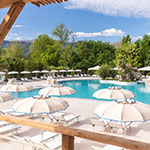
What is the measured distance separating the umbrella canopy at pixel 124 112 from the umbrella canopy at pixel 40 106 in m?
1.40

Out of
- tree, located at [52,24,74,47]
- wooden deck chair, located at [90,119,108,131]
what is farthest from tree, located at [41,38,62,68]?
wooden deck chair, located at [90,119,108,131]

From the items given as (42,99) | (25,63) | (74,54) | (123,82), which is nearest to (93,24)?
(74,54)

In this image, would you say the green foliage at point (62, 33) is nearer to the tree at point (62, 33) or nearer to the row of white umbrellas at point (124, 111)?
the tree at point (62, 33)

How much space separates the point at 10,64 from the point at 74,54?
14360 millimetres

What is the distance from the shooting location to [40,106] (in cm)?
A: 604

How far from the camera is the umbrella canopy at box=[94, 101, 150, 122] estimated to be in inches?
197

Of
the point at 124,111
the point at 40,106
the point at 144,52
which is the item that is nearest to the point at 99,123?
the point at 124,111

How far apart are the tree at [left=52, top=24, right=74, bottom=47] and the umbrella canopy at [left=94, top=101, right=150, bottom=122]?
47313 mm

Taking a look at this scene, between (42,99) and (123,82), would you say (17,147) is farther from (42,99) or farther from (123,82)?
(123,82)

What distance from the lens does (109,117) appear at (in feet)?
16.8

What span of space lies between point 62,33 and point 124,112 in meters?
48.2

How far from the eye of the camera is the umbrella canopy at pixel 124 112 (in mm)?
5000

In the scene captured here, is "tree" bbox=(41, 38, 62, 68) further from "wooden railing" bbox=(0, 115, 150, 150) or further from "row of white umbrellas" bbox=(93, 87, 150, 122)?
"wooden railing" bbox=(0, 115, 150, 150)

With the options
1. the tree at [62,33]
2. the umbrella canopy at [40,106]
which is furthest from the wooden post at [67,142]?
the tree at [62,33]
